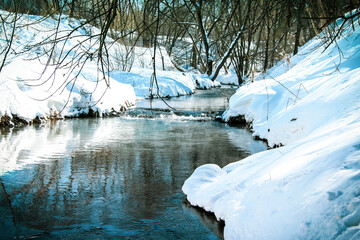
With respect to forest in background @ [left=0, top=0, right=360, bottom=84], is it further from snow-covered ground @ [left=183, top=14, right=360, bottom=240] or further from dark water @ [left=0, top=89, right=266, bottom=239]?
dark water @ [left=0, top=89, right=266, bottom=239]

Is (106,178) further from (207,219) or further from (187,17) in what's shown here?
(187,17)

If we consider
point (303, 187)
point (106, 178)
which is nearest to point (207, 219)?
point (303, 187)

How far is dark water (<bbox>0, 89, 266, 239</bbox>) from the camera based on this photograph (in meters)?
3.52

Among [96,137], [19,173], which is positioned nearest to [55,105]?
[96,137]

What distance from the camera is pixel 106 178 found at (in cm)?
508

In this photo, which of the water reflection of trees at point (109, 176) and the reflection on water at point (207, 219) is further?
the water reflection of trees at point (109, 176)

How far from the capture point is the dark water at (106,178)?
3.52m

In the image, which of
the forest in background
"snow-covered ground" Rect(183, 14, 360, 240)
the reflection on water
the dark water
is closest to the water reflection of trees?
the dark water

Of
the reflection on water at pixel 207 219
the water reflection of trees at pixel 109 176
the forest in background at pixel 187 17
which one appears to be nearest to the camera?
the forest in background at pixel 187 17

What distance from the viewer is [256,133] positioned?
817 centimetres

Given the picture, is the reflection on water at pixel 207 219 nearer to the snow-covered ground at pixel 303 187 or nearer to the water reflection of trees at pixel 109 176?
the snow-covered ground at pixel 303 187

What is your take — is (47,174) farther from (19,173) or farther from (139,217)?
(139,217)

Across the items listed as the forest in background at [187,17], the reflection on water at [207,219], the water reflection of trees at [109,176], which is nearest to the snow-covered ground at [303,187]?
the reflection on water at [207,219]

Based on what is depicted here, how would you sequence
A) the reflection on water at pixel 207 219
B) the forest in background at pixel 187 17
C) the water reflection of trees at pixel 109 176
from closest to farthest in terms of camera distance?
the forest in background at pixel 187 17, the reflection on water at pixel 207 219, the water reflection of trees at pixel 109 176
